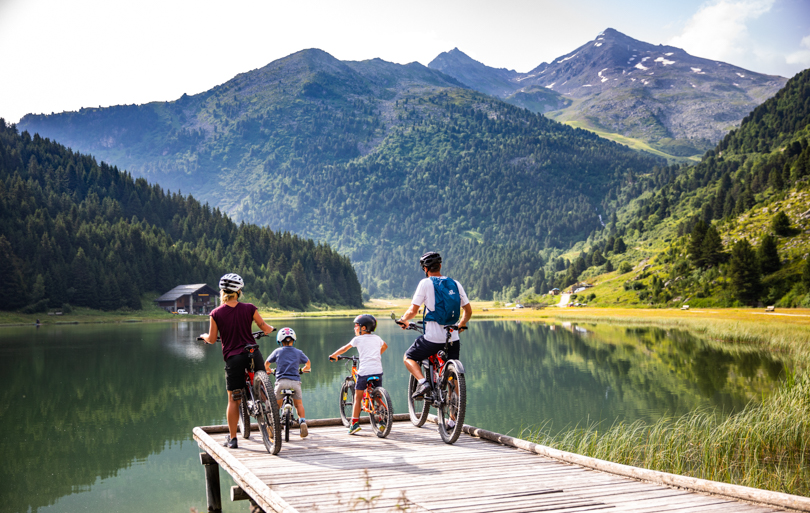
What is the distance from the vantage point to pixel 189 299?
386 ft

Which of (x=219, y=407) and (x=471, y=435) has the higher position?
(x=471, y=435)

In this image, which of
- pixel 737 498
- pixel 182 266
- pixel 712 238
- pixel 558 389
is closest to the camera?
pixel 737 498

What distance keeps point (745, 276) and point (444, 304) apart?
271 ft

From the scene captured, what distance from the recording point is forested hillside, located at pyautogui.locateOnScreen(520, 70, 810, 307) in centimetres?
7969

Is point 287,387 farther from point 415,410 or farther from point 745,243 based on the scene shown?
point 745,243

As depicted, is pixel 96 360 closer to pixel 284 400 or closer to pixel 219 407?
pixel 219 407

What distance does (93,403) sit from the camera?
81.8 feet

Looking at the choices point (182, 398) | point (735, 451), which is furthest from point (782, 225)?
point (182, 398)

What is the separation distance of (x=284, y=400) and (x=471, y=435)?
3.78 metres

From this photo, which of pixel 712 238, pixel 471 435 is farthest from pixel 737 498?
pixel 712 238

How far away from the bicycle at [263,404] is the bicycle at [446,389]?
2534mm

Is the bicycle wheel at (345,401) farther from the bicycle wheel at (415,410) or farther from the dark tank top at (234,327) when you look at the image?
the dark tank top at (234,327)

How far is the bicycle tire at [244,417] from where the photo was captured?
436 inches

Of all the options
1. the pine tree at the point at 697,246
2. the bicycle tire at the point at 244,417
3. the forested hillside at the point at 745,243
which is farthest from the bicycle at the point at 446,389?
the pine tree at the point at 697,246
